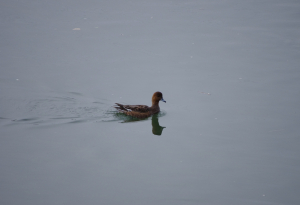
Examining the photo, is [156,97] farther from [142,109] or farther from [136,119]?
[136,119]

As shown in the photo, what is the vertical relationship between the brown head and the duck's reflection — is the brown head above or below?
above

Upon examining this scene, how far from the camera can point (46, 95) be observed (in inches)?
454

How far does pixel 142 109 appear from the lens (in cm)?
1104

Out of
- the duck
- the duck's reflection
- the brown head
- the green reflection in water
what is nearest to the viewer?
the duck's reflection

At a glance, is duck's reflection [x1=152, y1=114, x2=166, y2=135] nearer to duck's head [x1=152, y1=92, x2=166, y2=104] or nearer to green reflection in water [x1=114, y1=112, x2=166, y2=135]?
green reflection in water [x1=114, y1=112, x2=166, y2=135]

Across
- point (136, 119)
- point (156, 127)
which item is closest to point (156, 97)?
point (136, 119)

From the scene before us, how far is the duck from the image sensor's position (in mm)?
10805

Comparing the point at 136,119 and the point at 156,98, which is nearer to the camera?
the point at 136,119

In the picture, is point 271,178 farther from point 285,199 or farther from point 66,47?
point 66,47

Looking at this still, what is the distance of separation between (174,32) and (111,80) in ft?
17.4

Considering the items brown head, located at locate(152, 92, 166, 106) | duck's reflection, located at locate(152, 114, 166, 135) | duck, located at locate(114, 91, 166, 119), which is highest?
brown head, located at locate(152, 92, 166, 106)

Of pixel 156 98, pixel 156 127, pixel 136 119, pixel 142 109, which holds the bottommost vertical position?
pixel 156 127

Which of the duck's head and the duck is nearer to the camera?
the duck

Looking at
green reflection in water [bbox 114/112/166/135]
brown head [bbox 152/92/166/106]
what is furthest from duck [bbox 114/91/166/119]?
green reflection in water [bbox 114/112/166/135]
